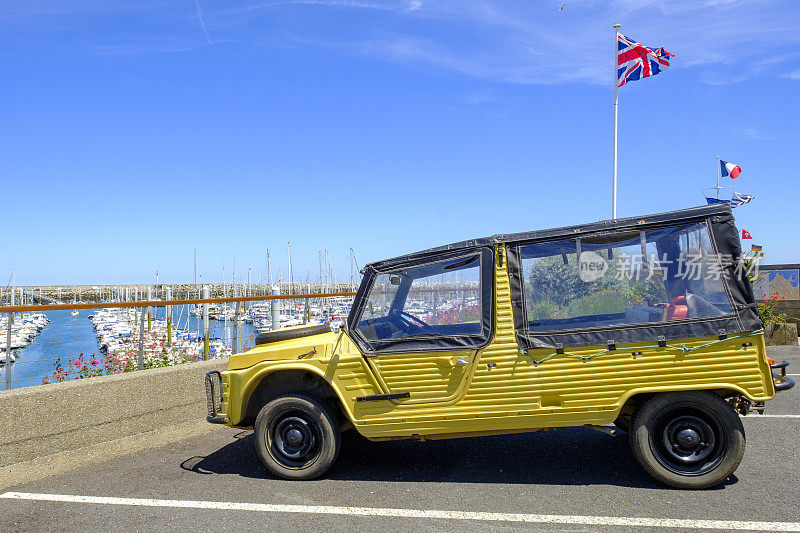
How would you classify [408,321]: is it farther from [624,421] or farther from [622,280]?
[624,421]

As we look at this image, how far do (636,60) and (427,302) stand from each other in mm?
15165

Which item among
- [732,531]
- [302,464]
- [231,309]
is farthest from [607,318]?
[231,309]

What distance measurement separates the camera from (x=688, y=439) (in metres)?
4.64

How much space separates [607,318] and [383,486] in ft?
7.33

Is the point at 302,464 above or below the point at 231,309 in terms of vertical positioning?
below

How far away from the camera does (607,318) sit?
15.8 ft

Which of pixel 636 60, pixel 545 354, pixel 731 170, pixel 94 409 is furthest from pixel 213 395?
pixel 731 170

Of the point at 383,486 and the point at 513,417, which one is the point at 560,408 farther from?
the point at 383,486

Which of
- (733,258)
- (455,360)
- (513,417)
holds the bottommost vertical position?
(513,417)

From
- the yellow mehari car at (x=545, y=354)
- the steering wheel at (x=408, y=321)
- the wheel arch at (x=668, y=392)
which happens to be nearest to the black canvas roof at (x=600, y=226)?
the yellow mehari car at (x=545, y=354)

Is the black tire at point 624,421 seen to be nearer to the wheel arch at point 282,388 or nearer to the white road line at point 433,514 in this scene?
the white road line at point 433,514

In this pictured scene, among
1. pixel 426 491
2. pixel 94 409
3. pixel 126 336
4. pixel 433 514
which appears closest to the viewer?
pixel 433 514

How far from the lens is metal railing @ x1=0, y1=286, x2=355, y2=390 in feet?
20.4

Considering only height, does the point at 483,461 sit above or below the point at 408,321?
below
